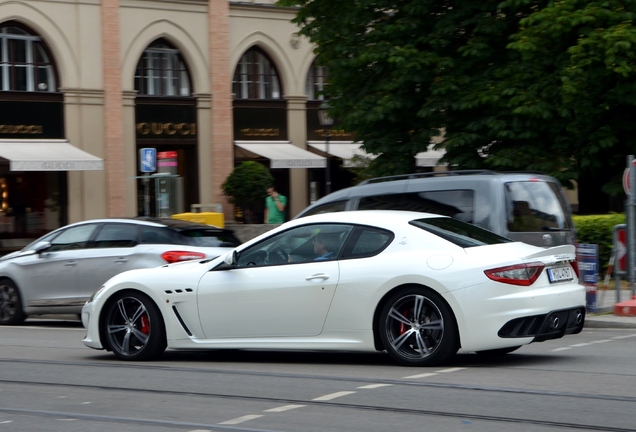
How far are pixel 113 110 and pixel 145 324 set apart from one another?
878 inches

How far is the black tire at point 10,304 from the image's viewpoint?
1616cm

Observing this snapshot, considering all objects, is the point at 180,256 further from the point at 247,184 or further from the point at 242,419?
the point at 247,184

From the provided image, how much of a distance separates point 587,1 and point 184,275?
39.8 feet

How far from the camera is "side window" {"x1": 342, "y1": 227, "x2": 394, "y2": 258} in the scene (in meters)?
9.42

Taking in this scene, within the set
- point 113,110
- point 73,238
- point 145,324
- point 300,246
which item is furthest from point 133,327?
point 113,110

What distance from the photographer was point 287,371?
9383 mm

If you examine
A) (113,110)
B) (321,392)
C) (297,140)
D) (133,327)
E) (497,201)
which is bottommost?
(321,392)

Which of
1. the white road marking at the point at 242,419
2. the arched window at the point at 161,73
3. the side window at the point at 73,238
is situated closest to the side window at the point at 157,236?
the side window at the point at 73,238

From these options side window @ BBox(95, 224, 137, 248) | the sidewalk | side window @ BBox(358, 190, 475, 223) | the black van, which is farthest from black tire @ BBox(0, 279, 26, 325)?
the sidewalk

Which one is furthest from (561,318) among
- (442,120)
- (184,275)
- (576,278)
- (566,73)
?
(442,120)

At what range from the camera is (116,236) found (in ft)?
50.3

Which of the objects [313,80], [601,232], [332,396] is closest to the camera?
[332,396]

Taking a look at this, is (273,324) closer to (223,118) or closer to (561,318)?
(561,318)

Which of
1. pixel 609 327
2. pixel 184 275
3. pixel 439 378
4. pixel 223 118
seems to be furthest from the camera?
pixel 223 118
